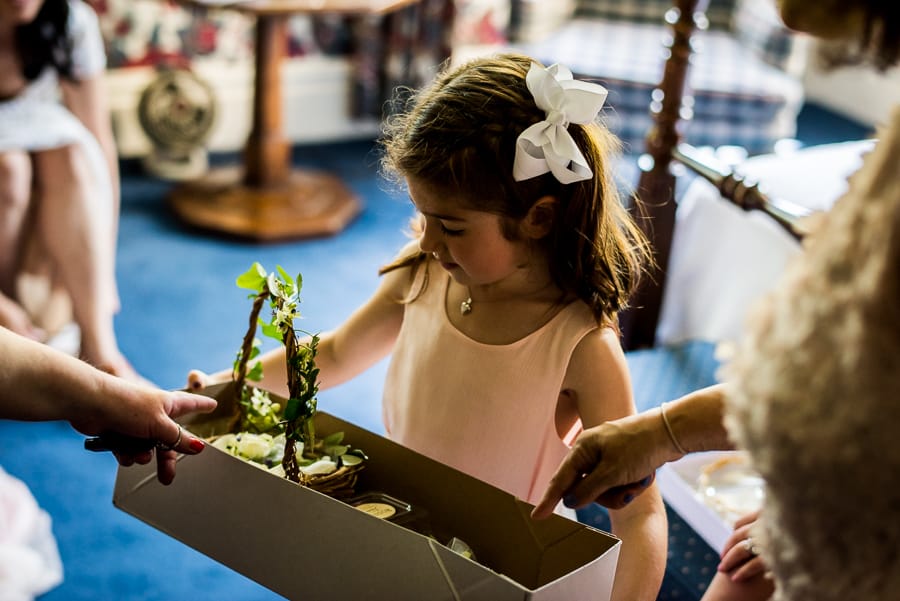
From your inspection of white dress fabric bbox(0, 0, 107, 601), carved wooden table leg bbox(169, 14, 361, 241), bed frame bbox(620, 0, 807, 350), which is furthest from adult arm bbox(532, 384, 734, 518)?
carved wooden table leg bbox(169, 14, 361, 241)

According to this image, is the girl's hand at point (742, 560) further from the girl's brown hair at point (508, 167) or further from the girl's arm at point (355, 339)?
the girl's arm at point (355, 339)

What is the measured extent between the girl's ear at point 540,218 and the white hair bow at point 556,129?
5 cm

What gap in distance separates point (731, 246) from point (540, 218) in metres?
1.15

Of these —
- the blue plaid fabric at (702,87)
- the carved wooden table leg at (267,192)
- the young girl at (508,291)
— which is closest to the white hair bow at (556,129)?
the young girl at (508,291)

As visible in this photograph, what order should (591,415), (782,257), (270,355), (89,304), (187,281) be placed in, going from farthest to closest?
(187,281) < (89,304) < (782,257) < (270,355) < (591,415)

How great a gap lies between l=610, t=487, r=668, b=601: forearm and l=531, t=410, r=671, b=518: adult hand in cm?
18

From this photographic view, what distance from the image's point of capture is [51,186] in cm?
243

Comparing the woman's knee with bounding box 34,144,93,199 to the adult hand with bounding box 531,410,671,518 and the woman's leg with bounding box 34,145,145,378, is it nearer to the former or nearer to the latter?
A: the woman's leg with bounding box 34,145,145,378

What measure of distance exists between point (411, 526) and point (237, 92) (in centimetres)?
305

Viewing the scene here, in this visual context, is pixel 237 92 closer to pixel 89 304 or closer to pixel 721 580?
pixel 89 304

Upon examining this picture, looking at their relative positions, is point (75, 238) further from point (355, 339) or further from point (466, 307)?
point (466, 307)

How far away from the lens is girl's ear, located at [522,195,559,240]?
1219mm

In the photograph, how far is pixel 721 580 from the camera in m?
1.15

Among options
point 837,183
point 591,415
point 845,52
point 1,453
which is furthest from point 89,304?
point 845,52
